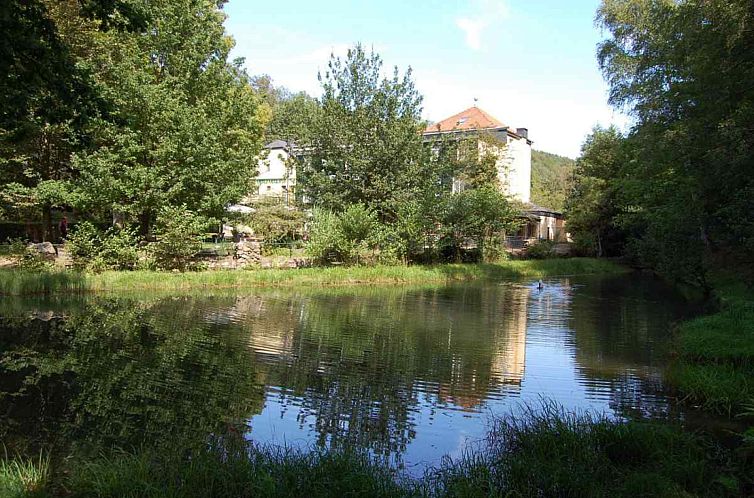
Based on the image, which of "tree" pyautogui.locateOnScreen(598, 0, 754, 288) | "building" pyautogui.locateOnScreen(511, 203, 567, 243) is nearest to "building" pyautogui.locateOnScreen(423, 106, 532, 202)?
"building" pyautogui.locateOnScreen(511, 203, 567, 243)

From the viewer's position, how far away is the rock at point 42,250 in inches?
764

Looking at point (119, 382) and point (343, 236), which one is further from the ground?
point (343, 236)

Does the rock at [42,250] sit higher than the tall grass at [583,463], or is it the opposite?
the rock at [42,250]

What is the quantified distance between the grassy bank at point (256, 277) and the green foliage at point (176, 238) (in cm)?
115

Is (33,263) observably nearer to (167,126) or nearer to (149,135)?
(149,135)

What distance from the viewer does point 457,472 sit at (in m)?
5.24

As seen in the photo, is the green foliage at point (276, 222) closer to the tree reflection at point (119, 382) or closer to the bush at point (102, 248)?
the bush at point (102, 248)

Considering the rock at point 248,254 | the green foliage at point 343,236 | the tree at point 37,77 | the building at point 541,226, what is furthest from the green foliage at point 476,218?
the tree at point 37,77

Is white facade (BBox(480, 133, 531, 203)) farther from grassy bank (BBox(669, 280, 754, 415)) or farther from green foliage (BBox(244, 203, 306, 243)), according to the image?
grassy bank (BBox(669, 280, 754, 415))

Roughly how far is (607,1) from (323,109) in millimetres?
14592

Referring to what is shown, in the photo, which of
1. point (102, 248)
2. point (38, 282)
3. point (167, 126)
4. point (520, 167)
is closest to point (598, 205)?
point (520, 167)

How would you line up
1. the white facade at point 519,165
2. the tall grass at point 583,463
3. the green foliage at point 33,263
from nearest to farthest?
the tall grass at point 583,463 < the green foliage at point 33,263 < the white facade at point 519,165

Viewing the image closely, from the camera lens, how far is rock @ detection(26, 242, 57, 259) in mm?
19414

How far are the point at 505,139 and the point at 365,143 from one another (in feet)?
59.5
